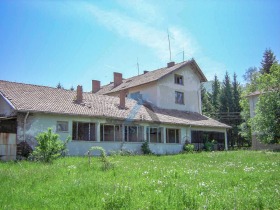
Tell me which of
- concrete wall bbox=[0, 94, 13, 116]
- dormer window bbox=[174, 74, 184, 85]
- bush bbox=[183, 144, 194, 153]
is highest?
dormer window bbox=[174, 74, 184, 85]

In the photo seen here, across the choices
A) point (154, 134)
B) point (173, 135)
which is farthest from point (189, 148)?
point (154, 134)

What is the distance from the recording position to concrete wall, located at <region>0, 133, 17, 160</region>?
2002cm

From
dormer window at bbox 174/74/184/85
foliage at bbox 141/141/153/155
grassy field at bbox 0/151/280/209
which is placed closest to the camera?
grassy field at bbox 0/151/280/209

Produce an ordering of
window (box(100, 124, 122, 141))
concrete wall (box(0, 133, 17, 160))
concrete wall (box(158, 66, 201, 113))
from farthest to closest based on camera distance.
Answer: concrete wall (box(158, 66, 201, 113))
window (box(100, 124, 122, 141))
concrete wall (box(0, 133, 17, 160))

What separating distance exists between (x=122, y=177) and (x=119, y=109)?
18.1m

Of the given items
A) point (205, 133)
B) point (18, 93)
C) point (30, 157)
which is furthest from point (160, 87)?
point (30, 157)

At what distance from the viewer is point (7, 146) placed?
20219 millimetres

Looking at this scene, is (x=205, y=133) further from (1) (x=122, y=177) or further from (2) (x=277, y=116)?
(1) (x=122, y=177)

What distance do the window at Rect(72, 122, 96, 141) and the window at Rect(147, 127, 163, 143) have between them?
612 centimetres

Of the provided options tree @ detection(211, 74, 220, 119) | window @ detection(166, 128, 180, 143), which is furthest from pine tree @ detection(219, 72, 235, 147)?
window @ detection(166, 128, 180, 143)

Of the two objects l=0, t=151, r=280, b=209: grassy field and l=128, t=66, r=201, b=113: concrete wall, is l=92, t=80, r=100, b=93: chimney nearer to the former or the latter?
l=128, t=66, r=201, b=113: concrete wall

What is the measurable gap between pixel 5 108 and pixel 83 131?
589 centimetres

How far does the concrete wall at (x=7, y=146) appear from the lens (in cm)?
2002

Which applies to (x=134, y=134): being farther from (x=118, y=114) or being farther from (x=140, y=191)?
(x=140, y=191)
